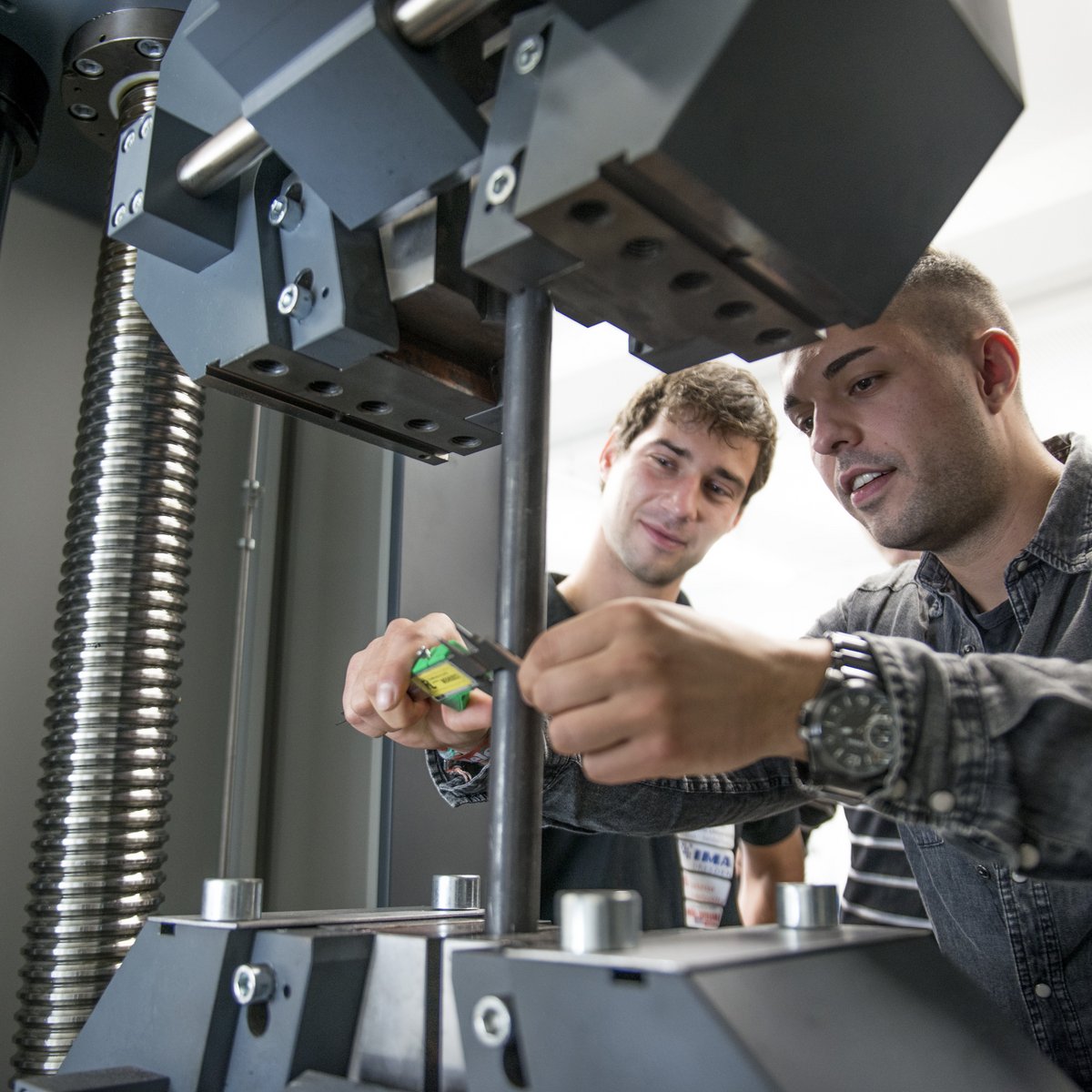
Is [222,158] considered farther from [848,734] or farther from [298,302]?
[848,734]

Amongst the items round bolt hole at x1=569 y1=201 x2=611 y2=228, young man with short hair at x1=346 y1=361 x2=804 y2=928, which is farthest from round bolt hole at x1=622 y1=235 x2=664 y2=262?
young man with short hair at x1=346 y1=361 x2=804 y2=928

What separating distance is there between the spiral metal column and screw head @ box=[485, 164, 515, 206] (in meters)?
0.72

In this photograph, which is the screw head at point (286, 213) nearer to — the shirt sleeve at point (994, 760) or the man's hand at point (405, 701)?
the man's hand at point (405, 701)

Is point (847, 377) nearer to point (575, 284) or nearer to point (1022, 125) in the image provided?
point (575, 284)

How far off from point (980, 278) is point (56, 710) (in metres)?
1.22

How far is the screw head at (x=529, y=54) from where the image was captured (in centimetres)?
49

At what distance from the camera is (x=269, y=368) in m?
0.65

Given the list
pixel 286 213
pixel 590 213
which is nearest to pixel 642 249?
pixel 590 213

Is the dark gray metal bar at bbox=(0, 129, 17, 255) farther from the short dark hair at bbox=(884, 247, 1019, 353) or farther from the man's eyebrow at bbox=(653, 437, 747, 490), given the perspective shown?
the man's eyebrow at bbox=(653, 437, 747, 490)

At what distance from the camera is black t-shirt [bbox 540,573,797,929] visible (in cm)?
154

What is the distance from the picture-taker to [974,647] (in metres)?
1.13

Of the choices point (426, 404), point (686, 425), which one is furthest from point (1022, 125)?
point (426, 404)

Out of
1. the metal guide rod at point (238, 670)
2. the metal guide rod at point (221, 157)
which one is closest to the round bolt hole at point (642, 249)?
the metal guide rod at point (221, 157)

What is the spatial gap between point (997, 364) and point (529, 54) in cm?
94
